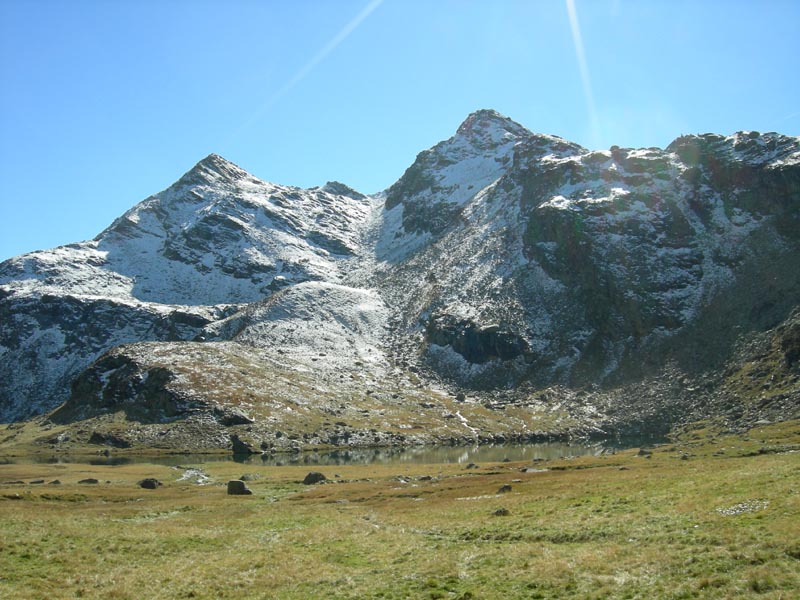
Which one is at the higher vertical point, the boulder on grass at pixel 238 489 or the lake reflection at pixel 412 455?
the boulder on grass at pixel 238 489

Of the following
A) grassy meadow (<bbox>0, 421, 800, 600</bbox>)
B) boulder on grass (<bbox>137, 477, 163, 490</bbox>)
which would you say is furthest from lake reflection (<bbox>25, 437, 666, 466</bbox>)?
grassy meadow (<bbox>0, 421, 800, 600</bbox>)

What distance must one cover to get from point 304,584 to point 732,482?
26.8 m

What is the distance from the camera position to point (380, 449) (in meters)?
145

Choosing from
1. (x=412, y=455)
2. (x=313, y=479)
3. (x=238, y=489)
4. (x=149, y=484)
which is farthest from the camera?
(x=412, y=455)

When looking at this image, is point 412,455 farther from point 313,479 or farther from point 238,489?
point 238,489

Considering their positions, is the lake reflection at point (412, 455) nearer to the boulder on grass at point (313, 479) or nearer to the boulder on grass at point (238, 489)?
the boulder on grass at point (313, 479)

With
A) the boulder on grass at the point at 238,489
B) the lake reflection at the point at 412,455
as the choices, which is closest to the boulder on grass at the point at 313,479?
the boulder on grass at the point at 238,489

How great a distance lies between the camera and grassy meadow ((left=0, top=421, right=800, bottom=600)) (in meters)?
22.2

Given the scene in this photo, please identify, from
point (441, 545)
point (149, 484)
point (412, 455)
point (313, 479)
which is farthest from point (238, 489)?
point (412, 455)

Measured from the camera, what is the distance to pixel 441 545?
33.2 metres

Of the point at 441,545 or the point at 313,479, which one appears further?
the point at 313,479

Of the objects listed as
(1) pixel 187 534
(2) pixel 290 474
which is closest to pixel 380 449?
(2) pixel 290 474

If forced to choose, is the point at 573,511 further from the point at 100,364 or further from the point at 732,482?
the point at 100,364

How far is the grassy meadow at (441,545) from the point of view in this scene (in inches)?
875
